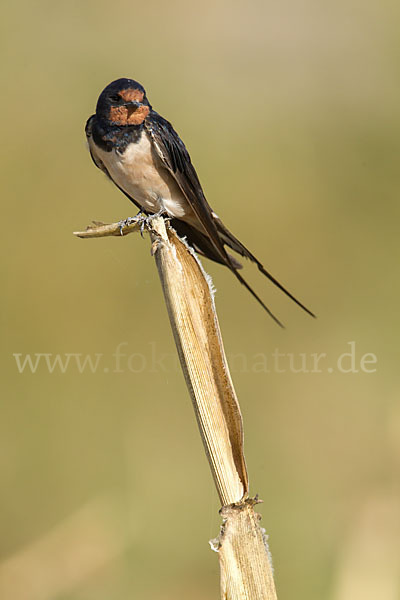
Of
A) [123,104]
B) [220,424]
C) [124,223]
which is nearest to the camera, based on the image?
[220,424]

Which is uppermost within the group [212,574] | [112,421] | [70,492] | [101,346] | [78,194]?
[78,194]

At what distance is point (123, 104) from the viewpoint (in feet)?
4.99

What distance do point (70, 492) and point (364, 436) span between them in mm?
820

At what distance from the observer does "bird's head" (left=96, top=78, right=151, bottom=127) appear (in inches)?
59.6

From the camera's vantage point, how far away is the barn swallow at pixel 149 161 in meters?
1.53

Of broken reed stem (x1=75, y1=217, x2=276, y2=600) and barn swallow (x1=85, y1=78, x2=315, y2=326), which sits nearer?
broken reed stem (x1=75, y1=217, x2=276, y2=600)

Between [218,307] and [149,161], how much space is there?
640 mm

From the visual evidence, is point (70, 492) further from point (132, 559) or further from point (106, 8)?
point (106, 8)

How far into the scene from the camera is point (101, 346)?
2.01 metres

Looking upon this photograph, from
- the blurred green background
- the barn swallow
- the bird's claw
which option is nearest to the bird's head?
the barn swallow

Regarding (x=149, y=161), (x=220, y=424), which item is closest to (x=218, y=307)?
(x=149, y=161)

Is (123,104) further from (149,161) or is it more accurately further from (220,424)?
(220,424)

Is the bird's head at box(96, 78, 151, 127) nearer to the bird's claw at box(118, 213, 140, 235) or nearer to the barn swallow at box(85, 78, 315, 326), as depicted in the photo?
the barn swallow at box(85, 78, 315, 326)

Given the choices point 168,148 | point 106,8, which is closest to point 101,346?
point 168,148
